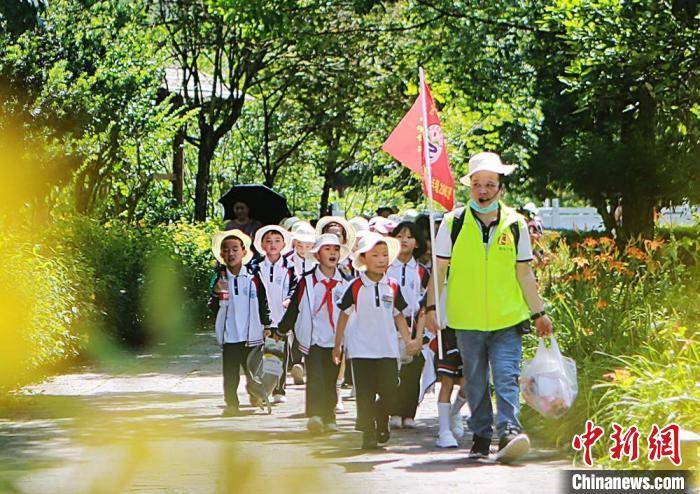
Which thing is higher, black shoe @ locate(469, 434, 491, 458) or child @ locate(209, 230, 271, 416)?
child @ locate(209, 230, 271, 416)

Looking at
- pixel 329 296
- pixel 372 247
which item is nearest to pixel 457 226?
pixel 372 247

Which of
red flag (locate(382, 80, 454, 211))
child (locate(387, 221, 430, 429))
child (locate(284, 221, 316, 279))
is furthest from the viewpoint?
child (locate(284, 221, 316, 279))

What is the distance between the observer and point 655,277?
12.6 metres

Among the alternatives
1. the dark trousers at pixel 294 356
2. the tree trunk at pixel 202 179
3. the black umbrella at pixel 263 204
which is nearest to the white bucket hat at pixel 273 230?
the dark trousers at pixel 294 356

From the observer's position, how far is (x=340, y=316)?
33.9ft

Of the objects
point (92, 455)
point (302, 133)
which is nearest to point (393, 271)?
point (92, 455)

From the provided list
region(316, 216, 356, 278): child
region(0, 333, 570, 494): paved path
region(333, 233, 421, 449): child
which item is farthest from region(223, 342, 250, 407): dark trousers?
region(333, 233, 421, 449): child

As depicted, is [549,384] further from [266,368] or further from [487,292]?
[266,368]

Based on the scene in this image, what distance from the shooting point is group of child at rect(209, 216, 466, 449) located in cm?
1012

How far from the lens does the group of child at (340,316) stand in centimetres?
1012

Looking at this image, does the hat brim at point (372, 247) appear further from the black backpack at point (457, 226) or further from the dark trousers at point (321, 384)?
the dark trousers at point (321, 384)

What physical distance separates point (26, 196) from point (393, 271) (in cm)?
695

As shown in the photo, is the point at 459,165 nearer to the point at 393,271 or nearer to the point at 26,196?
the point at 26,196

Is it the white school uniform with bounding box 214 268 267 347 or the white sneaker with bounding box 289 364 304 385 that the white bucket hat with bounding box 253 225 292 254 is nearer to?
the white sneaker with bounding box 289 364 304 385
